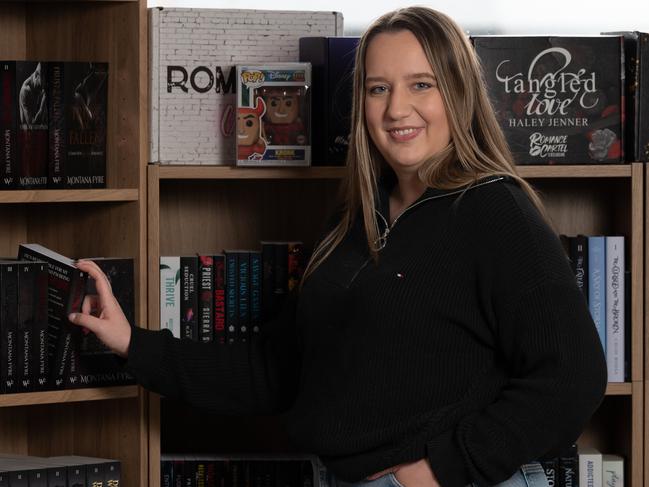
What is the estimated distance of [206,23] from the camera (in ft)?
6.10

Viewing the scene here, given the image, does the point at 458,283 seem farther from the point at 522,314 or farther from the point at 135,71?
the point at 135,71

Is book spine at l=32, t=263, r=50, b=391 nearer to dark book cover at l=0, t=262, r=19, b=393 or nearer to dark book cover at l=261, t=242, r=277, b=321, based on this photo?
dark book cover at l=0, t=262, r=19, b=393

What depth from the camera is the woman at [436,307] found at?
52.1 inches

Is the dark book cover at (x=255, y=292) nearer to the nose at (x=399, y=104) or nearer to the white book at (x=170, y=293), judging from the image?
the white book at (x=170, y=293)

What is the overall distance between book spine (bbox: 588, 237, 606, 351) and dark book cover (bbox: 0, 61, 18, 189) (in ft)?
3.37

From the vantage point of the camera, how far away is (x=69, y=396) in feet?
5.71

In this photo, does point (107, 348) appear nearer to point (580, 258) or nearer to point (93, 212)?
point (93, 212)

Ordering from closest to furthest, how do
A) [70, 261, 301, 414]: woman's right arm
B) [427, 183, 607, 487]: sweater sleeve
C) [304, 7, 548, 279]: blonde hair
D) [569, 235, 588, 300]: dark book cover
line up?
1. [427, 183, 607, 487]: sweater sleeve
2. [304, 7, 548, 279]: blonde hair
3. [70, 261, 301, 414]: woman's right arm
4. [569, 235, 588, 300]: dark book cover

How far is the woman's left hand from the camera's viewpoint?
4.49 ft

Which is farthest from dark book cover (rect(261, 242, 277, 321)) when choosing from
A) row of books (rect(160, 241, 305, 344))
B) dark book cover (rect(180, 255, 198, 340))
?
dark book cover (rect(180, 255, 198, 340))

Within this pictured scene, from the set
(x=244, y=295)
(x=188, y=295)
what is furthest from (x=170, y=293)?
(x=244, y=295)

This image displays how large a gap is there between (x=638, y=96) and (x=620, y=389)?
0.53m

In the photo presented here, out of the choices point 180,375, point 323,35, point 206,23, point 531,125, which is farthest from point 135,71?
point 531,125

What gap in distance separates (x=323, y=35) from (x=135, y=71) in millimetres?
362
